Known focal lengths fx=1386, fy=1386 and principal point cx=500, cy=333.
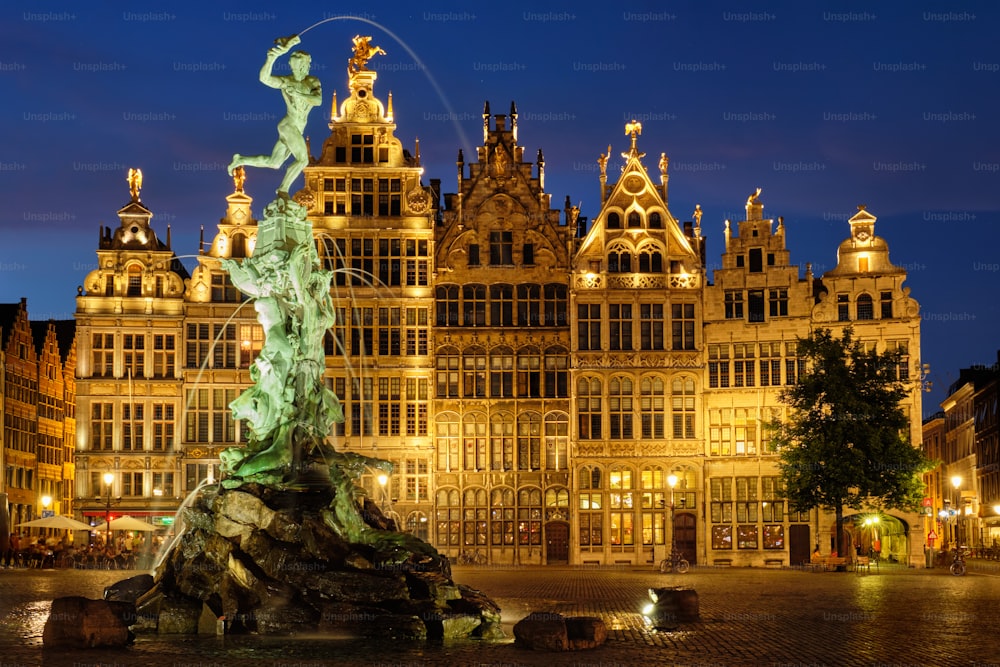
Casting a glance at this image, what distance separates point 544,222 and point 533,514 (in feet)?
44.4

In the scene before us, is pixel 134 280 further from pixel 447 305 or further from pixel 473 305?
pixel 473 305

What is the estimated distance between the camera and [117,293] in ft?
214

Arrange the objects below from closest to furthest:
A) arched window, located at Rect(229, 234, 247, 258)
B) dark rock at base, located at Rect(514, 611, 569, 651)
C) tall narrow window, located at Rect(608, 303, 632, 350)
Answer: dark rock at base, located at Rect(514, 611, 569, 651) < tall narrow window, located at Rect(608, 303, 632, 350) < arched window, located at Rect(229, 234, 247, 258)

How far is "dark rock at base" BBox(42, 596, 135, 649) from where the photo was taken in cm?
2370

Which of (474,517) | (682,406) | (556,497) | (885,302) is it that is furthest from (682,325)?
(474,517)

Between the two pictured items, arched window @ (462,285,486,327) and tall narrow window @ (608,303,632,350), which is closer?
tall narrow window @ (608,303,632,350)

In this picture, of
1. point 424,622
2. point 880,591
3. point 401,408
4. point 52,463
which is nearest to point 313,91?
point 424,622

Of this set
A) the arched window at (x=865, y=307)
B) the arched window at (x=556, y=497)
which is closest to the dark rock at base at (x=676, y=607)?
the arched window at (x=556, y=497)

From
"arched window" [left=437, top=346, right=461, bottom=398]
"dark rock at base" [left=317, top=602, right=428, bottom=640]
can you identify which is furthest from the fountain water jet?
"arched window" [left=437, top=346, right=461, bottom=398]

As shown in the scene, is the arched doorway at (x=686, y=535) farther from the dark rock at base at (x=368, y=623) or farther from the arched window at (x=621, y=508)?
the dark rock at base at (x=368, y=623)

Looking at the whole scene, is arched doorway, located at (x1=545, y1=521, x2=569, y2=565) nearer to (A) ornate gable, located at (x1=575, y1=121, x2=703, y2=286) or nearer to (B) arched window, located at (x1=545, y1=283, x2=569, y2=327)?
(B) arched window, located at (x1=545, y1=283, x2=569, y2=327)

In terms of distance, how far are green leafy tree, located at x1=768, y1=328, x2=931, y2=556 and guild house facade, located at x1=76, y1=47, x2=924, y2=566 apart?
299 inches

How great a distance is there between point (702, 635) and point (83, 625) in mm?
11170

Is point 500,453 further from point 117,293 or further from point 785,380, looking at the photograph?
point 117,293
